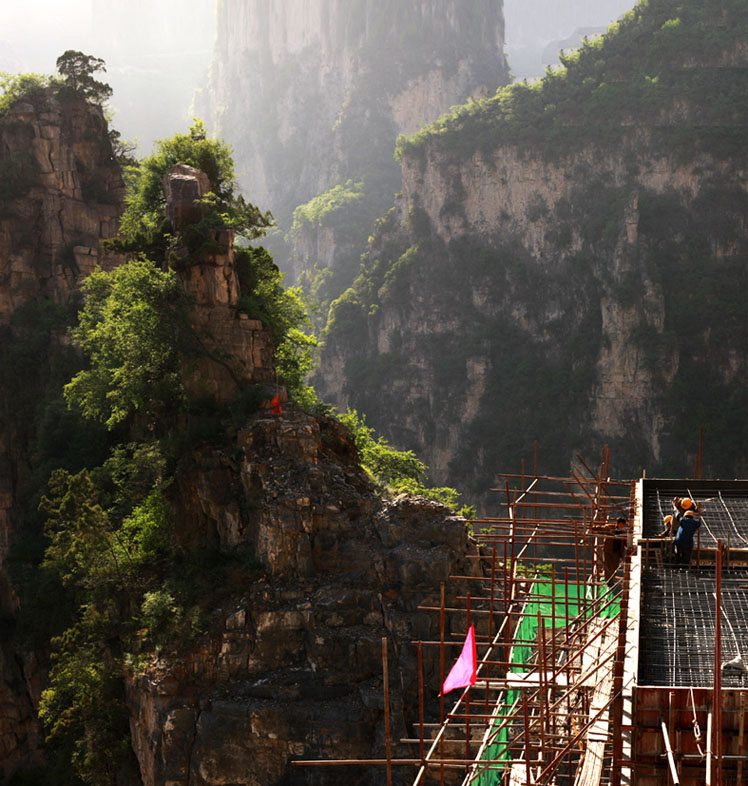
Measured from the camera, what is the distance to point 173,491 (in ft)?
96.3

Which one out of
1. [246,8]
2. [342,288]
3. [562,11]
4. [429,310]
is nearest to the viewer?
[429,310]

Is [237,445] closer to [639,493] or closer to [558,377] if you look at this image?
[639,493]

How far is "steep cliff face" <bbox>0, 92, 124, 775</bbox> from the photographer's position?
134 feet

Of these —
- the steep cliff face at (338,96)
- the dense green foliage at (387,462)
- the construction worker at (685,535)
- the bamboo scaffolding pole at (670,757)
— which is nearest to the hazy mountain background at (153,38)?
the steep cliff face at (338,96)

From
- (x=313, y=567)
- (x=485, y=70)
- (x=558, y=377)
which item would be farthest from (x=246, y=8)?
(x=313, y=567)

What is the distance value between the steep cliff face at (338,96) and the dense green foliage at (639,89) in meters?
33.5

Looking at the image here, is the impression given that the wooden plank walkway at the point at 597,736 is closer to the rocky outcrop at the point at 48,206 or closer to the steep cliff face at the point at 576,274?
the rocky outcrop at the point at 48,206

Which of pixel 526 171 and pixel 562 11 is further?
pixel 562 11

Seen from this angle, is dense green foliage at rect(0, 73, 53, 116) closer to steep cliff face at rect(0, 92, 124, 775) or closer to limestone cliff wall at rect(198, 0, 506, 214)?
steep cliff face at rect(0, 92, 124, 775)

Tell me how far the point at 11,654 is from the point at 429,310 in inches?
2007

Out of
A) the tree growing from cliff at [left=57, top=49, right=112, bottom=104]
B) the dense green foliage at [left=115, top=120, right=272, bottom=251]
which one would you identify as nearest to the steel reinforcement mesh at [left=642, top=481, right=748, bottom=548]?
the dense green foliage at [left=115, top=120, right=272, bottom=251]

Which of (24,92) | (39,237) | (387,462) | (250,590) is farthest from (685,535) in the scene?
(24,92)

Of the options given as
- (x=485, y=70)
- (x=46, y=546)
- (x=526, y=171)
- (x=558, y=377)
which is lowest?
(x=46, y=546)

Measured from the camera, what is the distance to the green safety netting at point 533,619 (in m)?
18.6
